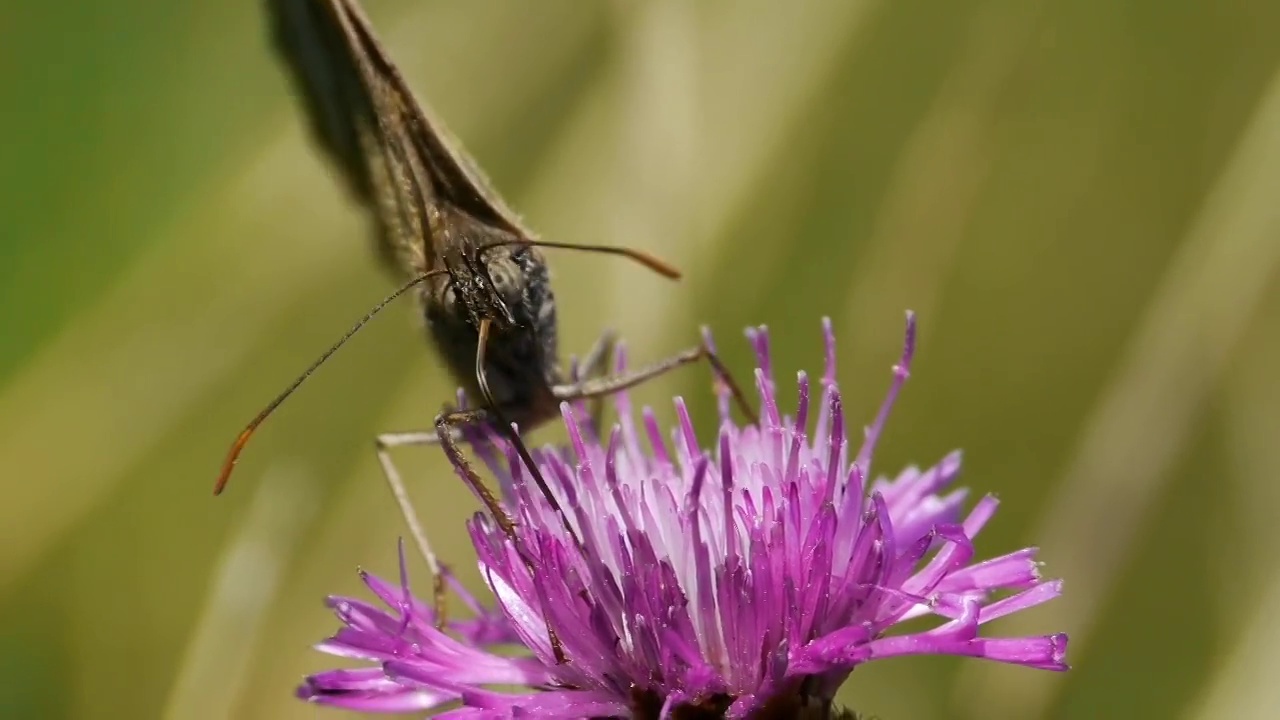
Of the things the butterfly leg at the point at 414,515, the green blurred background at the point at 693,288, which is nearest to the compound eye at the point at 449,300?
the butterfly leg at the point at 414,515

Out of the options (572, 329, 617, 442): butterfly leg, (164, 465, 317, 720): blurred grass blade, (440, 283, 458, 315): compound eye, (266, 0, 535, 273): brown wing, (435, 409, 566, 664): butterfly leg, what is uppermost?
(266, 0, 535, 273): brown wing

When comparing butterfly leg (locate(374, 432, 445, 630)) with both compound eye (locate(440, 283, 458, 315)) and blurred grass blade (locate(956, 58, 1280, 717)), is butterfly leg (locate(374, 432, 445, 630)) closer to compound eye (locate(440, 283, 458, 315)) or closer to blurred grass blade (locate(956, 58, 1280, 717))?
compound eye (locate(440, 283, 458, 315))

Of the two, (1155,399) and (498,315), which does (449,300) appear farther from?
(1155,399)

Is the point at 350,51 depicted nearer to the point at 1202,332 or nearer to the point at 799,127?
the point at 799,127

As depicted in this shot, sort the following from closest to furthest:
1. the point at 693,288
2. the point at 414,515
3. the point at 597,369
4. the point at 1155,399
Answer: the point at 414,515
the point at 597,369
the point at 1155,399
the point at 693,288

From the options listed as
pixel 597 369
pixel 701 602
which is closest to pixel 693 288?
pixel 597 369

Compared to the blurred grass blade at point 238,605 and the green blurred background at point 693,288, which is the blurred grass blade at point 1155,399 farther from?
the blurred grass blade at point 238,605

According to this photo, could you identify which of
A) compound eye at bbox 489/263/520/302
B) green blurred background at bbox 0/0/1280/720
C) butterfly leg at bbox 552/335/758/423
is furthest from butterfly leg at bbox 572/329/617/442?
green blurred background at bbox 0/0/1280/720
